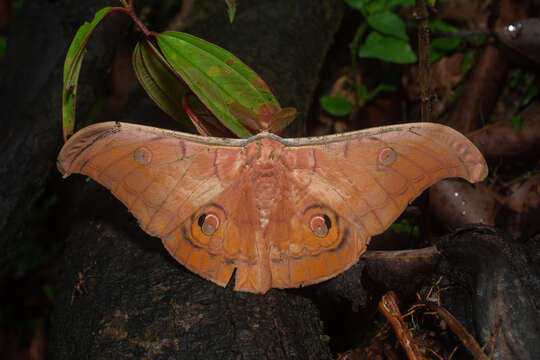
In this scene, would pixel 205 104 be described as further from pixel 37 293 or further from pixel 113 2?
pixel 37 293

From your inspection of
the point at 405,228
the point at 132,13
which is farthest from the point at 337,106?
the point at 132,13

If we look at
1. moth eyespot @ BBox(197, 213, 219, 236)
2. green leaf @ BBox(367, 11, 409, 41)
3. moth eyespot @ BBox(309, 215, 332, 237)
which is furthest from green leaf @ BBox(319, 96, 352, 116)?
moth eyespot @ BBox(197, 213, 219, 236)

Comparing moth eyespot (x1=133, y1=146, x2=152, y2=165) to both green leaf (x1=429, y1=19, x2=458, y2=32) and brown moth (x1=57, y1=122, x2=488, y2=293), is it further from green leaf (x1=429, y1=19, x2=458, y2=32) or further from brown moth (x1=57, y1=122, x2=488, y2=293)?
green leaf (x1=429, y1=19, x2=458, y2=32)

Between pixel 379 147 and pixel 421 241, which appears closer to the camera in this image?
pixel 379 147

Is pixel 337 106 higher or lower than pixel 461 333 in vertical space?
lower

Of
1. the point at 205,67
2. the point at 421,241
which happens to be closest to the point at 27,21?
the point at 205,67

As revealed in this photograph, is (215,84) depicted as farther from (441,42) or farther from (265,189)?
(441,42)
